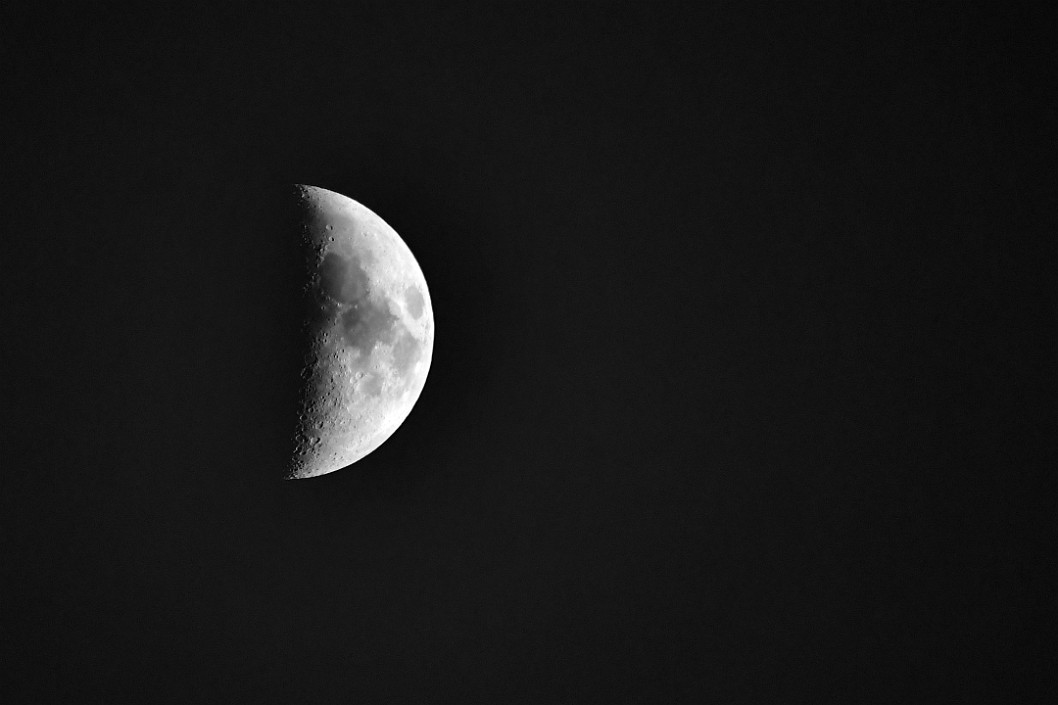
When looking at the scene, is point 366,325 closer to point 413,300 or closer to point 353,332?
point 353,332

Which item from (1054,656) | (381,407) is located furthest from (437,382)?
(1054,656)

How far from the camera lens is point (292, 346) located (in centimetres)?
208

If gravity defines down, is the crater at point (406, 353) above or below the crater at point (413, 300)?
below

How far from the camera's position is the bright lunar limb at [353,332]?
6.84ft

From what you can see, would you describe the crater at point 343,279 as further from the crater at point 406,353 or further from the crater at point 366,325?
the crater at point 406,353

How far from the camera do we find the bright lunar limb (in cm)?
209

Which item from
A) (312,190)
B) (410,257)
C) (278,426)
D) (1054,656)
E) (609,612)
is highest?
(312,190)

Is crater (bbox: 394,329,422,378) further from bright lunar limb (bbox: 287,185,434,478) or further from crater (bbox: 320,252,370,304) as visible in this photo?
crater (bbox: 320,252,370,304)

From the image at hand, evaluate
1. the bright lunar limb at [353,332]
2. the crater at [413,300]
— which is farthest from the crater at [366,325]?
the crater at [413,300]

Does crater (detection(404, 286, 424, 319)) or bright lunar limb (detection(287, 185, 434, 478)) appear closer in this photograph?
bright lunar limb (detection(287, 185, 434, 478))

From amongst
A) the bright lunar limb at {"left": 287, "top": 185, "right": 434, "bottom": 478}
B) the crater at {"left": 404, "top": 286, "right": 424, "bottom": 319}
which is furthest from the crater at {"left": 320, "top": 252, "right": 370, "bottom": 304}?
the crater at {"left": 404, "top": 286, "right": 424, "bottom": 319}

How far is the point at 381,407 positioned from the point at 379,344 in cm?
28

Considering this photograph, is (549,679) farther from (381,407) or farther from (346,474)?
(381,407)

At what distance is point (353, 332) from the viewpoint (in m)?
2.09
